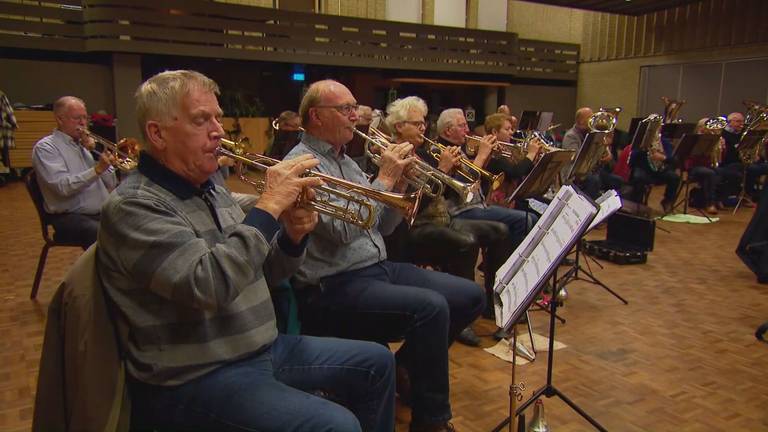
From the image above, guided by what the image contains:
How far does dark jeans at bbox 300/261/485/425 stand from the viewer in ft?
7.70

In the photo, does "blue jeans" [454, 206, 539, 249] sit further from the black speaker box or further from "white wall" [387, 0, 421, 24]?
"white wall" [387, 0, 421, 24]

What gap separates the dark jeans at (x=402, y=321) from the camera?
2.35m

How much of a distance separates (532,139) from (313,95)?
8.33 ft

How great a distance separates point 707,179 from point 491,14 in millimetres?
8935

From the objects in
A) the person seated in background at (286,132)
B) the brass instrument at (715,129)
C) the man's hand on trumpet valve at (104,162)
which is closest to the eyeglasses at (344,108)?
the man's hand on trumpet valve at (104,162)

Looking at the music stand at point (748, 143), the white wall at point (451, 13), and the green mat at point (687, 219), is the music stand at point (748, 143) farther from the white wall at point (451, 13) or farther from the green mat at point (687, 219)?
the white wall at point (451, 13)

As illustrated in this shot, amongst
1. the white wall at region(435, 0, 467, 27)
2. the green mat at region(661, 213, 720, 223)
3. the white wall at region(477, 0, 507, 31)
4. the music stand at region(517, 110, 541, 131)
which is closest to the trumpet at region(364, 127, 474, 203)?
the green mat at region(661, 213, 720, 223)

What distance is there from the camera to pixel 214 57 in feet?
37.4

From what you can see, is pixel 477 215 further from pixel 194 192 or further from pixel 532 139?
pixel 194 192

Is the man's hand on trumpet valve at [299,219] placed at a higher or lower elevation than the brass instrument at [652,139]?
lower

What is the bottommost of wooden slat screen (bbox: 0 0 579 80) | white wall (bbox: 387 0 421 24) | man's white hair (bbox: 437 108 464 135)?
man's white hair (bbox: 437 108 464 135)

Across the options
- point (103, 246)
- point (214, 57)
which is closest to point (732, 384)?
point (103, 246)

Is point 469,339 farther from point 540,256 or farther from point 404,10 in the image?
point 404,10

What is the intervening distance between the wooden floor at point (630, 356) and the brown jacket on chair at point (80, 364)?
138 centimetres
